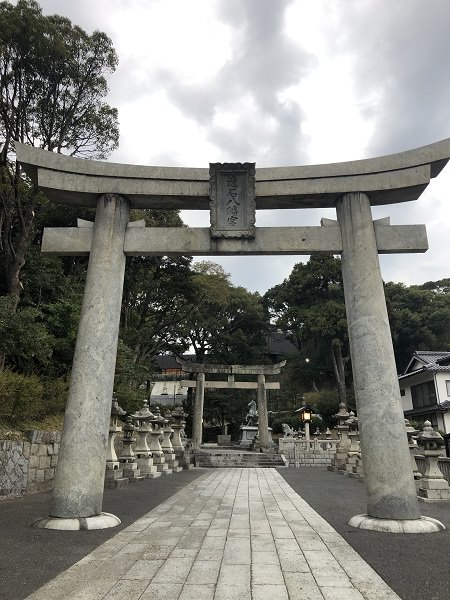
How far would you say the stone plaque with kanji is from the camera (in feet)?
22.0

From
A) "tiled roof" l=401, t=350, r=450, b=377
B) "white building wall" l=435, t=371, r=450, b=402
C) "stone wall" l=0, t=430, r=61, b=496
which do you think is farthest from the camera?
"white building wall" l=435, t=371, r=450, b=402

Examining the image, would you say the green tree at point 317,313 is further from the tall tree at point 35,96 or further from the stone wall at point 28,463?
the stone wall at point 28,463

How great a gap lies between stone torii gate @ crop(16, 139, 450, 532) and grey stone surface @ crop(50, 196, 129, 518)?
0.05 feet

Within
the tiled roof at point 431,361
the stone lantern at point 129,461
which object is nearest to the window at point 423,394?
the tiled roof at point 431,361

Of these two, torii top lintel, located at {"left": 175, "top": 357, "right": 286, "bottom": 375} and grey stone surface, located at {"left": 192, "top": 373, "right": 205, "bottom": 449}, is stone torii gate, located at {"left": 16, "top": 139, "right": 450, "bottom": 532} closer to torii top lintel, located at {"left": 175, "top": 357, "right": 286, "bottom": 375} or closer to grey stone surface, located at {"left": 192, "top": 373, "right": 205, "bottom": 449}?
grey stone surface, located at {"left": 192, "top": 373, "right": 205, "bottom": 449}

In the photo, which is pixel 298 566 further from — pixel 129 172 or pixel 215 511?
pixel 129 172

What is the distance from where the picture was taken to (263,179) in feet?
22.6

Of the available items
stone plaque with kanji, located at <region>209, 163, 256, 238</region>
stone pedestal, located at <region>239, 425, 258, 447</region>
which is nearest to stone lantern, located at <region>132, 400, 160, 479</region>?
stone plaque with kanji, located at <region>209, 163, 256, 238</region>

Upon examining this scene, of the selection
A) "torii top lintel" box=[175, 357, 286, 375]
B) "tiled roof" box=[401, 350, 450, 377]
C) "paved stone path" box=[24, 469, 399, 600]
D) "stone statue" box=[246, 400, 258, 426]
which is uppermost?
"tiled roof" box=[401, 350, 450, 377]

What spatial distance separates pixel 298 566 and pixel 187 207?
5530mm

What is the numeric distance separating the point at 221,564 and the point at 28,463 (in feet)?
20.4

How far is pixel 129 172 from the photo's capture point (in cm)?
678

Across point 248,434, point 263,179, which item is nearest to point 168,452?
point 263,179

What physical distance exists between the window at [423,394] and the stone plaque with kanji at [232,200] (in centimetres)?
2633
